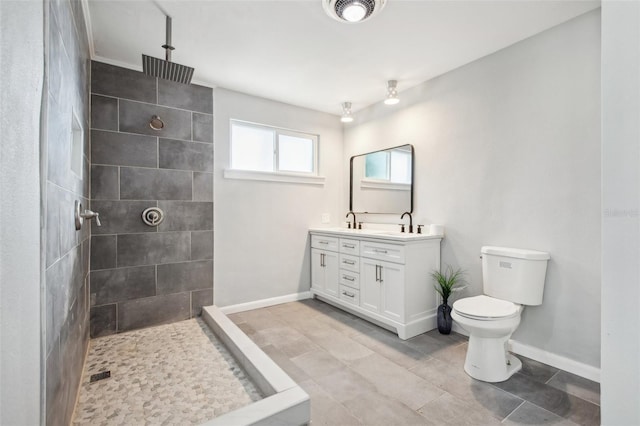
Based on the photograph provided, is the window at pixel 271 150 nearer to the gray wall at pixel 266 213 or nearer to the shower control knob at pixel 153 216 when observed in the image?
the gray wall at pixel 266 213

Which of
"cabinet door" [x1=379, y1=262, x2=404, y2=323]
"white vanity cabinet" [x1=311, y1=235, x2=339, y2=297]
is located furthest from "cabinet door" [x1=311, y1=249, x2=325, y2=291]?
"cabinet door" [x1=379, y1=262, x2=404, y2=323]

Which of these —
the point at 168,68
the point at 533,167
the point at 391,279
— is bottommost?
the point at 391,279

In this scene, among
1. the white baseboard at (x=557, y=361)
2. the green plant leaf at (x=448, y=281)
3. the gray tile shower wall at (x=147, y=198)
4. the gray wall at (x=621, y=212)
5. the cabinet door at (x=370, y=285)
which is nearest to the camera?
the gray wall at (x=621, y=212)

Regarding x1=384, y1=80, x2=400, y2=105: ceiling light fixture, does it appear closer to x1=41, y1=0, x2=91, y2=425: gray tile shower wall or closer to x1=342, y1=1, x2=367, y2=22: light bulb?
x1=342, y1=1, x2=367, y2=22: light bulb

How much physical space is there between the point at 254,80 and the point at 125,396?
9.12 feet

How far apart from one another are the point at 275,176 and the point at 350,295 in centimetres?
160

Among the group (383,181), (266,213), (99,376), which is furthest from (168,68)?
(383,181)

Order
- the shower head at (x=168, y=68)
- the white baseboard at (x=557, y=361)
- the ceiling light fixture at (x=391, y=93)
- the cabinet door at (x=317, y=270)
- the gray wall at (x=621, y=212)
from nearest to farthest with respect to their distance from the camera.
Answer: the gray wall at (x=621, y=212) → the white baseboard at (x=557, y=361) → the shower head at (x=168, y=68) → the ceiling light fixture at (x=391, y=93) → the cabinet door at (x=317, y=270)

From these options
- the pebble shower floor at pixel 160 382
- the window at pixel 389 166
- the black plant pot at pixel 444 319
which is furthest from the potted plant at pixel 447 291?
the pebble shower floor at pixel 160 382

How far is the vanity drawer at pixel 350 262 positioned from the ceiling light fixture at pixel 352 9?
6.81 ft

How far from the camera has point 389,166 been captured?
3.45 metres

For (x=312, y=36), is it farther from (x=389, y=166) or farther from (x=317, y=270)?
(x=317, y=270)

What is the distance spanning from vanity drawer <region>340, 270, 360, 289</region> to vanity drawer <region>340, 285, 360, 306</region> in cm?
4

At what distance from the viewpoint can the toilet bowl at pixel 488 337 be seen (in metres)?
1.90
